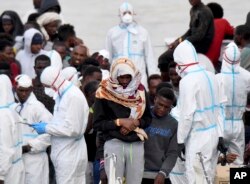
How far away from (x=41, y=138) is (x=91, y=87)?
101cm

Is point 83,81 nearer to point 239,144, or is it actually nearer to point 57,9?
point 239,144

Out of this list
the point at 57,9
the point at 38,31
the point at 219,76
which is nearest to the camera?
the point at 219,76

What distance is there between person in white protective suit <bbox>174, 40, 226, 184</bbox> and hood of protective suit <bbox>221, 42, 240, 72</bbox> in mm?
1543

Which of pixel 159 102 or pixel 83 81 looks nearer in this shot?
pixel 159 102

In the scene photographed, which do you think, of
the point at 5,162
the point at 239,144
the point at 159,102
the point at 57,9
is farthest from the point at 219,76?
the point at 57,9

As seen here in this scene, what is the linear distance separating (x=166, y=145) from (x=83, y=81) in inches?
94.5

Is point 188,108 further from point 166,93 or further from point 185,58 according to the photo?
point 185,58

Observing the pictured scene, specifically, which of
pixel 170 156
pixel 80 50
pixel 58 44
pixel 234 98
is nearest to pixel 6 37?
pixel 58 44

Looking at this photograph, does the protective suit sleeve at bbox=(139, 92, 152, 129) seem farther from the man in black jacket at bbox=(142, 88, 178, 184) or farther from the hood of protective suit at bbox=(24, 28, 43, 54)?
the hood of protective suit at bbox=(24, 28, 43, 54)

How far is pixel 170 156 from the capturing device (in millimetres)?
16031

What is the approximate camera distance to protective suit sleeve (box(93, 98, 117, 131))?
1567 centimetres

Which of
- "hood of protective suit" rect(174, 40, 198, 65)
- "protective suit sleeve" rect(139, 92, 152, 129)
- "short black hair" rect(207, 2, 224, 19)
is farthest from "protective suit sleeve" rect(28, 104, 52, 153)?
"short black hair" rect(207, 2, 224, 19)

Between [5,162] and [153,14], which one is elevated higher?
[153,14]

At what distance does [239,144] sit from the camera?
18.2 meters
